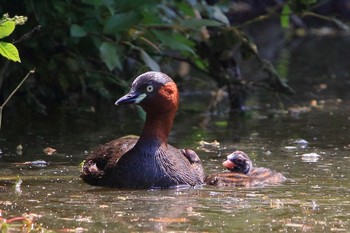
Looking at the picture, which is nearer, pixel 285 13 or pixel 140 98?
pixel 140 98

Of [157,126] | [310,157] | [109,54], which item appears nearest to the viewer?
[157,126]

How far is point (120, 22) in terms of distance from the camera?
33.9 feet

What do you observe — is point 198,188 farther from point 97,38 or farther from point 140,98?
point 97,38

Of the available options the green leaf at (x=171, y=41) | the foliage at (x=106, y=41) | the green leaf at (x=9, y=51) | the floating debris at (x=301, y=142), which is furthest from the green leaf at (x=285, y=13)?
the green leaf at (x=9, y=51)

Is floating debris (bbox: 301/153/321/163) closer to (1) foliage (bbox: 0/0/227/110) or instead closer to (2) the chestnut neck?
(2) the chestnut neck

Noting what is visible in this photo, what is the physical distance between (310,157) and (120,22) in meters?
2.14

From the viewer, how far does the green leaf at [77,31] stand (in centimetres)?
1052

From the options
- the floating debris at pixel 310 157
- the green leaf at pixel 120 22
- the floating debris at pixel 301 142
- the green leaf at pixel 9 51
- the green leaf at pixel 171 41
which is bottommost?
the floating debris at pixel 301 142

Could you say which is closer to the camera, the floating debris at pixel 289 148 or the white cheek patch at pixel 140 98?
the white cheek patch at pixel 140 98

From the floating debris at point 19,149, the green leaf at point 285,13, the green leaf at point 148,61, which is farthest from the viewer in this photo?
the green leaf at point 285,13

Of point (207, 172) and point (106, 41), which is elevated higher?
point (106, 41)

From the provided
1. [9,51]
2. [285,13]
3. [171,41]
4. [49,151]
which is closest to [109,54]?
[171,41]

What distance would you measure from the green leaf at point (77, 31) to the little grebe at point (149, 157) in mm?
1920

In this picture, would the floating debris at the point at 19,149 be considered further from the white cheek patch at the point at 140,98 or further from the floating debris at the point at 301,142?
the floating debris at the point at 301,142
